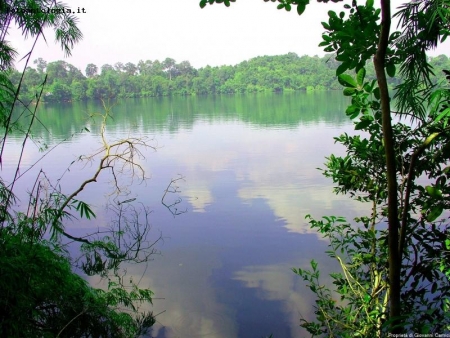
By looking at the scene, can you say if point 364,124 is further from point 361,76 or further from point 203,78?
point 203,78

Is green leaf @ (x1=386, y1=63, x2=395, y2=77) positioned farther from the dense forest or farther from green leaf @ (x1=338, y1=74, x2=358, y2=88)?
the dense forest

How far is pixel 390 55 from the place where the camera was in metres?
0.78

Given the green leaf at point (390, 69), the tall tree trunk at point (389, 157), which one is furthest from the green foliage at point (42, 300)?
the green leaf at point (390, 69)

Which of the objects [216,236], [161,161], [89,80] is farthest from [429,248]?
[89,80]

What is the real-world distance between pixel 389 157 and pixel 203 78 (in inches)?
1772

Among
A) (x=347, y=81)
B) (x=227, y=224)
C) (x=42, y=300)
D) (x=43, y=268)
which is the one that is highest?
(x=347, y=81)

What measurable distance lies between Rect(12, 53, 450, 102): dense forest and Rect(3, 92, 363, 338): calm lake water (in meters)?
20.5

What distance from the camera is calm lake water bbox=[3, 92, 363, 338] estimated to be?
3.51 m

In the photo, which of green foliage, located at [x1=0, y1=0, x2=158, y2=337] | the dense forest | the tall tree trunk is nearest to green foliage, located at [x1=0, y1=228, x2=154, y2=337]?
green foliage, located at [x1=0, y1=0, x2=158, y2=337]

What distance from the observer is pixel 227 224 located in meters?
5.41

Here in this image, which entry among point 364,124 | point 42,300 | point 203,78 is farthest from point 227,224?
point 203,78

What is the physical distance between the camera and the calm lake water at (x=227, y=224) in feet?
11.5

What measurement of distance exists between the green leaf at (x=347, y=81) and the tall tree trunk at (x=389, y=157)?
175mm

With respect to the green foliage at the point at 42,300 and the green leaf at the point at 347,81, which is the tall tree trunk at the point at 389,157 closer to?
the green leaf at the point at 347,81
